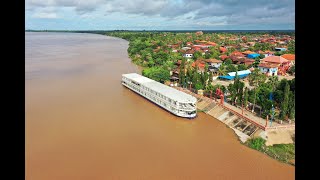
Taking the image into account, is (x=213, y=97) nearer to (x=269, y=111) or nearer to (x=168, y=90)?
(x=168, y=90)

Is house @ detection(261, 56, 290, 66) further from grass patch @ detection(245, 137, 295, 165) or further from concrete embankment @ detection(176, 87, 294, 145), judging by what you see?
grass patch @ detection(245, 137, 295, 165)

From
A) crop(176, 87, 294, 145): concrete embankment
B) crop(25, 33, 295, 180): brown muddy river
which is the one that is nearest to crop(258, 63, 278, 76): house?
crop(176, 87, 294, 145): concrete embankment

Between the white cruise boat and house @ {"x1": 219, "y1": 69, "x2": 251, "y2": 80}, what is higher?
house @ {"x1": 219, "y1": 69, "x2": 251, "y2": 80}

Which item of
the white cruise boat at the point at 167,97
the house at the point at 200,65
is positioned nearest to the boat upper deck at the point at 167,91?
the white cruise boat at the point at 167,97

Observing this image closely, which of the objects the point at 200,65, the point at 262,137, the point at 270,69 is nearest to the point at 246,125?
the point at 262,137

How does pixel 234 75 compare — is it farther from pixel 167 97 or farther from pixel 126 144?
pixel 126 144
